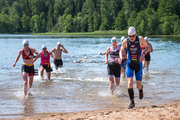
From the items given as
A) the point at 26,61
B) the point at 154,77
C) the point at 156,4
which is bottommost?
the point at 154,77

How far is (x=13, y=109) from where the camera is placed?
24.5 feet

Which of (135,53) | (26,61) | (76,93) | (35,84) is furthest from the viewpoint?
(35,84)

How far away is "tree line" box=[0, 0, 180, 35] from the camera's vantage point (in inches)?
3388

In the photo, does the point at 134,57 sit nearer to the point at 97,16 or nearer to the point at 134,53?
the point at 134,53

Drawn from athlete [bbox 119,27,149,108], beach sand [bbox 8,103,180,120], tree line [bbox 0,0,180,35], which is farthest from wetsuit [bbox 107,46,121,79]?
tree line [bbox 0,0,180,35]

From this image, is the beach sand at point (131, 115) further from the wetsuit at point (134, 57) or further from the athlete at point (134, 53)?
the wetsuit at point (134, 57)

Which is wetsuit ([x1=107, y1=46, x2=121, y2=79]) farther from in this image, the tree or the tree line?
the tree

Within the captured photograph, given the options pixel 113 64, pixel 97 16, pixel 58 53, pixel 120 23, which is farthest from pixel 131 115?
pixel 97 16

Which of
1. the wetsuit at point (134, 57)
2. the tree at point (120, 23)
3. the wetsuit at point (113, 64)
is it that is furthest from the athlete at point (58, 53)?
the tree at point (120, 23)

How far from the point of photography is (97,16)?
11762 cm

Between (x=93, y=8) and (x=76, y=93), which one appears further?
(x=93, y=8)

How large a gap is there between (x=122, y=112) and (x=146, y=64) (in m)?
7.77

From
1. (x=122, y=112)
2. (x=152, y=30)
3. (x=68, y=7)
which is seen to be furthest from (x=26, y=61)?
(x=68, y=7)

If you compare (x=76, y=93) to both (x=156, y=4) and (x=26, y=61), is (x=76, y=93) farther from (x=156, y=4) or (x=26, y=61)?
(x=156, y=4)
